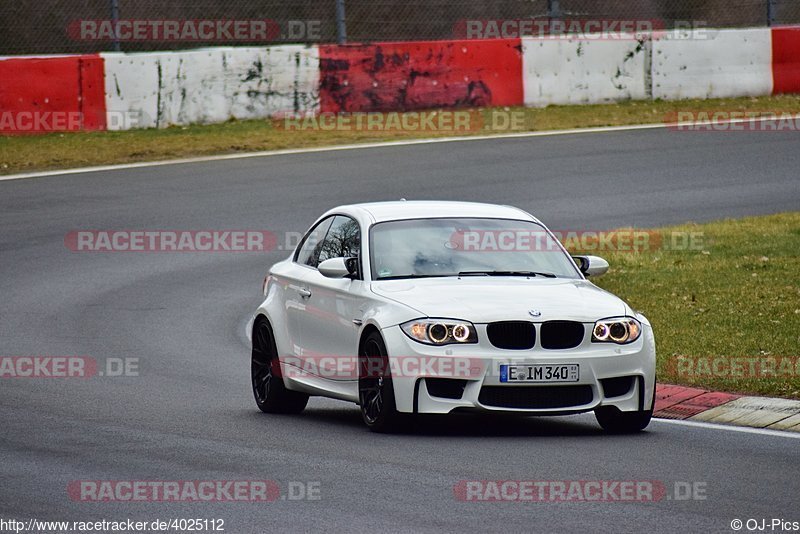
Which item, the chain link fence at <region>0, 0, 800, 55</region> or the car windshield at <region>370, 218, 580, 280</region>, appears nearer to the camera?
the car windshield at <region>370, 218, 580, 280</region>

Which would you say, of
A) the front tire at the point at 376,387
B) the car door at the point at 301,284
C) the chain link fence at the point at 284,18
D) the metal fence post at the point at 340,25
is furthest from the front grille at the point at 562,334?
the metal fence post at the point at 340,25

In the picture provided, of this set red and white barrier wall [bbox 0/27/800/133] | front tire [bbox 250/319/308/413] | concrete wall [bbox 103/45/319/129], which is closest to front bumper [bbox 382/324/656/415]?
front tire [bbox 250/319/308/413]

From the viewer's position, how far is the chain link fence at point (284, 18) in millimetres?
27025

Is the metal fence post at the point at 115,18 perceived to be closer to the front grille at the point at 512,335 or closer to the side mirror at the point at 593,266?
the side mirror at the point at 593,266

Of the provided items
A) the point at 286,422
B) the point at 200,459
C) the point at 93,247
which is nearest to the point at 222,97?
the point at 93,247

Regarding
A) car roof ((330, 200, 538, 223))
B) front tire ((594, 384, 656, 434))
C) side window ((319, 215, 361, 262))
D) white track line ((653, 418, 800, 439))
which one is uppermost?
car roof ((330, 200, 538, 223))

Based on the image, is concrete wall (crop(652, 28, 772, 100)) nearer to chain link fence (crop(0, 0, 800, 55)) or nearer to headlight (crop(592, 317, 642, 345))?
chain link fence (crop(0, 0, 800, 55))

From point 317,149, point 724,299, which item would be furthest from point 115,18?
point 724,299

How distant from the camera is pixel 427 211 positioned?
11.0m

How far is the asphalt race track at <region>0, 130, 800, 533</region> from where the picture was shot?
765 centimetres

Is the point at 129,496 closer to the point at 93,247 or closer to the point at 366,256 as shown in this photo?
the point at 366,256

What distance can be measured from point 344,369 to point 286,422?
793mm

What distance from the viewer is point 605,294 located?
33.9 ft

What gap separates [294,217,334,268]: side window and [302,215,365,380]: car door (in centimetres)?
9
